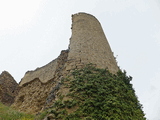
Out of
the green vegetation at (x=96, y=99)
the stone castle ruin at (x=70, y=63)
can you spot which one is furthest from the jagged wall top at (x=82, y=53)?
the green vegetation at (x=96, y=99)

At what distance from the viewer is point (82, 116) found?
3.71 meters

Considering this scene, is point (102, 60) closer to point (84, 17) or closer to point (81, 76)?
point (81, 76)

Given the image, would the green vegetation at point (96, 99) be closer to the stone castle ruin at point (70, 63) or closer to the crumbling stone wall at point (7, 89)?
the stone castle ruin at point (70, 63)

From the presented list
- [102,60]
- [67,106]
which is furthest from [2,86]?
[67,106]

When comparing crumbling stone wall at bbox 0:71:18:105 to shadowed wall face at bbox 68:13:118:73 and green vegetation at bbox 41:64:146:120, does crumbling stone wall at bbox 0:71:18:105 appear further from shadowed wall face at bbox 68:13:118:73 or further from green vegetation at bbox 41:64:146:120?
green vegetation at bbox 41:64:146:120

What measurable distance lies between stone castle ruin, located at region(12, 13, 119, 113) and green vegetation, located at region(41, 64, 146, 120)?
35cm

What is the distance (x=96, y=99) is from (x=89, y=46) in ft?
8.92

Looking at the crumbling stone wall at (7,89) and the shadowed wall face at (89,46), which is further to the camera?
the crumbling stone wall at (7,89)

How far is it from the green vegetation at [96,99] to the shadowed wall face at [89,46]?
0.56m

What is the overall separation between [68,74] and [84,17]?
4.21 metres

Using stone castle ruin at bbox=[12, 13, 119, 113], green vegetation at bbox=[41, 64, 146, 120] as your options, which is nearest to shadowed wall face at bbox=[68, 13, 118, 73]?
stone castle ruin at bbox=[12, 13, 119, 113]

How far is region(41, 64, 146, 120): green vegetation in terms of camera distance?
3.79 meters

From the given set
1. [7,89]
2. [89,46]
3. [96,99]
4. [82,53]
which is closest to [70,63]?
[82,53]

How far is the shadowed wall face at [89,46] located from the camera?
5916 millimetres
